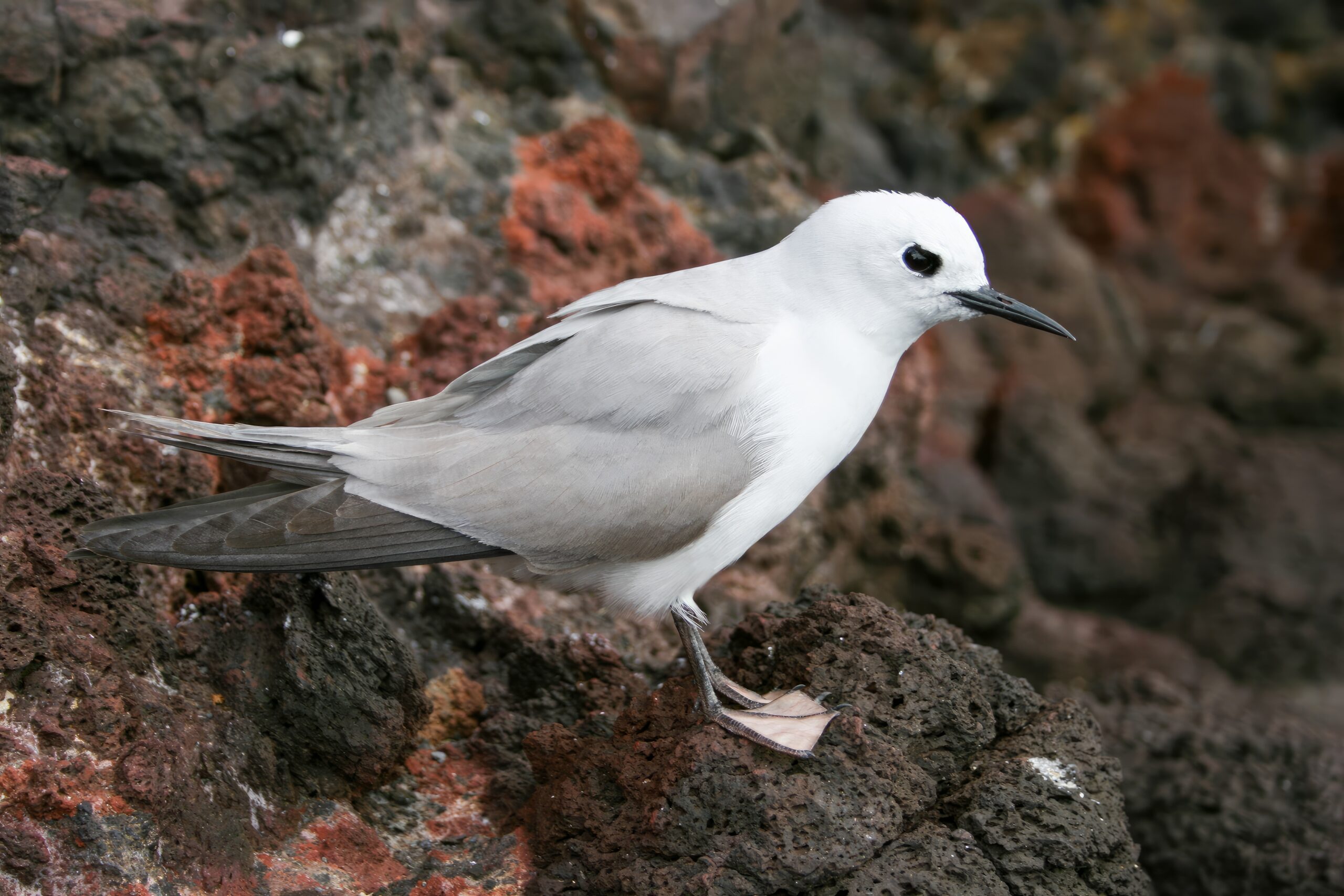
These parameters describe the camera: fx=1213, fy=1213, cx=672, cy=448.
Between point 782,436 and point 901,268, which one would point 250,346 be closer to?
point 782,436

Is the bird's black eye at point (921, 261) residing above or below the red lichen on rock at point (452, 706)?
above

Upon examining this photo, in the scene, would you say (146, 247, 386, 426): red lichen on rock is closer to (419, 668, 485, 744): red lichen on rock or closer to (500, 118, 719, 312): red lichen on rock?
(419, 668, 485, 744): red lichen on rock

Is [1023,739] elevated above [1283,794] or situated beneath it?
elevated above

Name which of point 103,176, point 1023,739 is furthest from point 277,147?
point 1023,739

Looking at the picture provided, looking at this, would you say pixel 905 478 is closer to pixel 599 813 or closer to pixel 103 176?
pixel 599 813

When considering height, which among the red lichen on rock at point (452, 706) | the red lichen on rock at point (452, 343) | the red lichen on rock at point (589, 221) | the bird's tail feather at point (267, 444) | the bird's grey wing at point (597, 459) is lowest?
the red lichen on rock at point (452, 706)

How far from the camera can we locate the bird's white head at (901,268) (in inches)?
140

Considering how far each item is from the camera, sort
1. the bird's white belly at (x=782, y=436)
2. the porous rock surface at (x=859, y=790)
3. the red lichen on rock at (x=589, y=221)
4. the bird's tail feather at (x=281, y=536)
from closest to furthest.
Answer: the porous rock surface at (x=859, y=790) < the bird's tail feather at (x=281, y=536) < the bird's white belly at (x=782, y=436) < the red lichen on rock at (x=589, y=221)

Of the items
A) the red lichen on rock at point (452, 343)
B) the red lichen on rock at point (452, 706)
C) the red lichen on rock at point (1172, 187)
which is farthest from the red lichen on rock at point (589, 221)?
the red lichen on rock at point (1172, 187)

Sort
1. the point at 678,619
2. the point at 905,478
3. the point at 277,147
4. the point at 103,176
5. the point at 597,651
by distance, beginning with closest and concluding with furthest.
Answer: the point at 678,619
the point at 597,651
the point at 103,176
the point at 277,147
the point at 905,478

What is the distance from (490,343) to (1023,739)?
2.55m

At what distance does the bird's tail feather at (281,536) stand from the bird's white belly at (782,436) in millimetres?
463

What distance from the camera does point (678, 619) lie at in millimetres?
3479

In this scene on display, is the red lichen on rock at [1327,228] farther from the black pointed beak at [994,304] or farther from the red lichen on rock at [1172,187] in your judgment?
the black pointed beak at [994,304]
